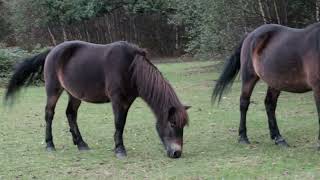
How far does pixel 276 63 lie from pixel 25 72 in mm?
3779

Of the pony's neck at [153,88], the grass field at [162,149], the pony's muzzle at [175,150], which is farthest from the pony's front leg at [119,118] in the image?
the pony's muzzle at [175,150]

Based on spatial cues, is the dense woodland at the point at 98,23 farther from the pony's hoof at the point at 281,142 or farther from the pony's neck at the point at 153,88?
the pony's neck at the point at 153,88

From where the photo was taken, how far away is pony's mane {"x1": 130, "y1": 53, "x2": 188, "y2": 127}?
21.9 feet

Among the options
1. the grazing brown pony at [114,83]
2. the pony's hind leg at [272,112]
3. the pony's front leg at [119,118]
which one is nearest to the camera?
the grazing brown pony at [114,83]

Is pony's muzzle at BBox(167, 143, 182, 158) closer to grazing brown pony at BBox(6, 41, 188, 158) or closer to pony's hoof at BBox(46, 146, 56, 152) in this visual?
grazing brown pony at BBox(6, 41, 188, 158)

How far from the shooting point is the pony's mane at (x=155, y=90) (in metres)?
6.68

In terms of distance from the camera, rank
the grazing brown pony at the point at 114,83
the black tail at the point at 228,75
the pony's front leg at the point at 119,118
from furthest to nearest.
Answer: the black tail at the point at 228,75
the pony's front leg at the point at 119,118
the grazing brown pony at the point at 114,83

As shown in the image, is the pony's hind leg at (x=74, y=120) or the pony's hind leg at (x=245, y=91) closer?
the pony's hind leg at (x=74, y=120)

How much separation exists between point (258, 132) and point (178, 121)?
265cm

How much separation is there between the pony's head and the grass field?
0.51 ft

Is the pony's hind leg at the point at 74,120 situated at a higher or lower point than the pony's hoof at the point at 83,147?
higher

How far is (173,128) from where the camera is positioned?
668 centimetres

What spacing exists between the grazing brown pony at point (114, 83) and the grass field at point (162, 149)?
379mm

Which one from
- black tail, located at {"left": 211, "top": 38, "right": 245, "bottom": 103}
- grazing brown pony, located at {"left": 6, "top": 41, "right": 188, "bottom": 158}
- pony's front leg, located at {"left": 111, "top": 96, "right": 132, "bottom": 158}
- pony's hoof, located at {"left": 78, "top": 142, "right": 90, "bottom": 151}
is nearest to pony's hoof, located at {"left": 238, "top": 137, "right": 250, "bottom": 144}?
black tail, located at {"left": 211, "top": 38, "right": 245, "bottom": 103}
